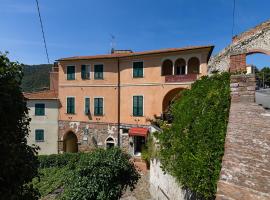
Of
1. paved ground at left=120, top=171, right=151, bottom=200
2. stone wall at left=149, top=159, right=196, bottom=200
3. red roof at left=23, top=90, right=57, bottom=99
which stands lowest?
paved ground at left=120, top=171, right=151, bottom=200

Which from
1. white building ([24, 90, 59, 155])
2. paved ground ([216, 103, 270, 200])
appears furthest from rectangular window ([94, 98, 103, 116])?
paved ground ([216, 103, 270, 200])

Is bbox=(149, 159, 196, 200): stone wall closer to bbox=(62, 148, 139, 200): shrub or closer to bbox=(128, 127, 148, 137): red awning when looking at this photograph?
bbox=(62, 148, 139, 200): shrub

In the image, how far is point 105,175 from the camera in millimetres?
12336

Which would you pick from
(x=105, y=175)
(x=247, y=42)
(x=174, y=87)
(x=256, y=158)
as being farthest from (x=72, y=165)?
(x=247, y=42)

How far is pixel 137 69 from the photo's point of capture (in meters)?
26.5

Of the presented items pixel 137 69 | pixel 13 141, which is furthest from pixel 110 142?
pixel 13 141

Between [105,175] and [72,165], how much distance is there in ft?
7.33

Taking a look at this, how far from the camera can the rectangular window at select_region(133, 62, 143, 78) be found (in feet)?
86.0

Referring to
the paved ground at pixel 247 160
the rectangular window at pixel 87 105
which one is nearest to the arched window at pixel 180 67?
the rectangular window at pixel 87 105

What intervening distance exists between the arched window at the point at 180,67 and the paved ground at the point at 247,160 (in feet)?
66.4

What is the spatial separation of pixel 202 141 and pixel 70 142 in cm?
2654

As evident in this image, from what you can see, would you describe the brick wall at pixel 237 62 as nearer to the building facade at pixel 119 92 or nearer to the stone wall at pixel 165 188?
the stone wall at pixel 165 188

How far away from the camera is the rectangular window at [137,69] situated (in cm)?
2622

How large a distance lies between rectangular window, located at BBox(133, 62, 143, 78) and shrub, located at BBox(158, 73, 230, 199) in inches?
667
